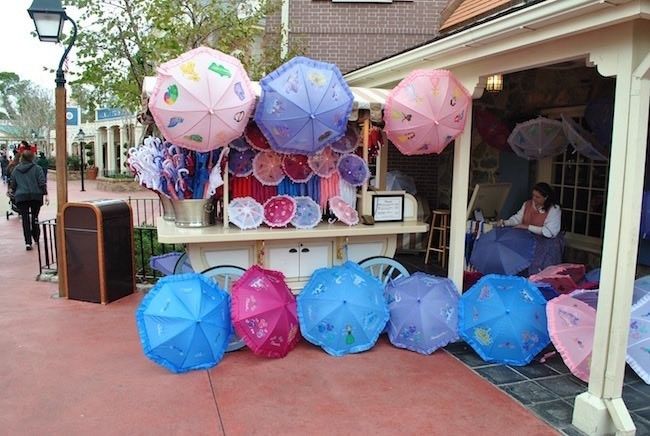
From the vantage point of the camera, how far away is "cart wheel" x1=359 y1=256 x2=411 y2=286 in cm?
553

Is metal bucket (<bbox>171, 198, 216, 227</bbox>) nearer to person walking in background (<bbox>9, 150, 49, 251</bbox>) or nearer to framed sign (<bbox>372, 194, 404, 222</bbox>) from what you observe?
framed sign (<bbox>372, 194, 404, 222</bbox>)

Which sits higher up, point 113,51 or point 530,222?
point 113,51

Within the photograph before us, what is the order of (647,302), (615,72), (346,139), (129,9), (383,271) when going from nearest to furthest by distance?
(615,72) < (647,302) < (346,139) < (383,271) < (129,9)

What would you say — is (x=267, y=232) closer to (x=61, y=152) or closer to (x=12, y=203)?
(x=61, y=152)

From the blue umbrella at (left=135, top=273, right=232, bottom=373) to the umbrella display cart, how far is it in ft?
1.47

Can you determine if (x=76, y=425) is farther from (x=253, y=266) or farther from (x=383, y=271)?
(x=383, y=271)

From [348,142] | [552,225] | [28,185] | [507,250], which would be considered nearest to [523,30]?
[348,142]

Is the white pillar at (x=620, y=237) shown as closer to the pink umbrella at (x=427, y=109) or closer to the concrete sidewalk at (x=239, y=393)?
the concrete sidewalk at (x=239, y=393)

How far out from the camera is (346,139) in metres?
5.22

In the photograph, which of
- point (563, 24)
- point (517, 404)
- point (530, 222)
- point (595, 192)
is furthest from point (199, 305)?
point (595, 192)

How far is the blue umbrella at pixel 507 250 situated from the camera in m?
6.21

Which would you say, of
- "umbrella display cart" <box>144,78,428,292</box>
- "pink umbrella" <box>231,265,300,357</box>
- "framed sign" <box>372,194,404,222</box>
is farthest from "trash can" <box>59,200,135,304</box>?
"framed sign" <box>372,194,404,222</box>

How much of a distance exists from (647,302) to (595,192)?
2792mm

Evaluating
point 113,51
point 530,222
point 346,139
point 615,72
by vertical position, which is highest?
point 113,51
